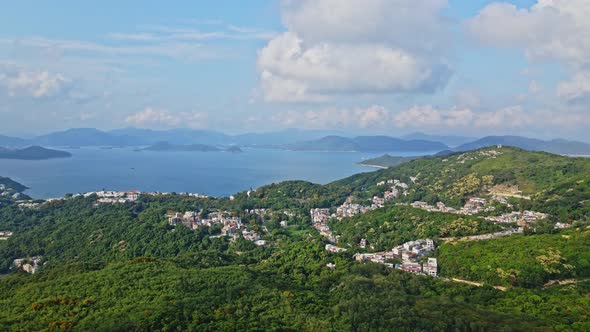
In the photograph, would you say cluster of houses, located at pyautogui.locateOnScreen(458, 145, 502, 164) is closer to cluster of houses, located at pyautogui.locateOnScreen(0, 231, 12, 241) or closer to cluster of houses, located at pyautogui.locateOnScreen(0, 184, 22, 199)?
cluster of houses, located at pyautogui.locateOnScreen(0, 231, 12, 241)

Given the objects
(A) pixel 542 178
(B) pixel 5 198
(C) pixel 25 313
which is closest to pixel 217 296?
(C) pixel 25 313

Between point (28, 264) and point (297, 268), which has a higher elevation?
point (297, 268)

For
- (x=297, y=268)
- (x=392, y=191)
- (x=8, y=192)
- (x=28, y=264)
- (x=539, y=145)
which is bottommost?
(x=28, y=264)

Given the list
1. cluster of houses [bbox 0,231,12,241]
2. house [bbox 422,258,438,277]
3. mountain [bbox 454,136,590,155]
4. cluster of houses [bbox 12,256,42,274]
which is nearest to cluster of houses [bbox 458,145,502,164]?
house [bbox 422,258,438,277]

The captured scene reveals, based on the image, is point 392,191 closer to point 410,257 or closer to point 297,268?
point 410,257

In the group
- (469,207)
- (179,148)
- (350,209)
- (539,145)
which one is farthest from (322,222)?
(539,145)

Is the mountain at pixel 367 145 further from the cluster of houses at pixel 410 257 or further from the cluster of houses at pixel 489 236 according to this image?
the cluster of houses at pixel 410 257

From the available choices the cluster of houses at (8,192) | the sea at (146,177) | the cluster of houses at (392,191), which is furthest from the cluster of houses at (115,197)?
the cluster of houses at (392,191)
